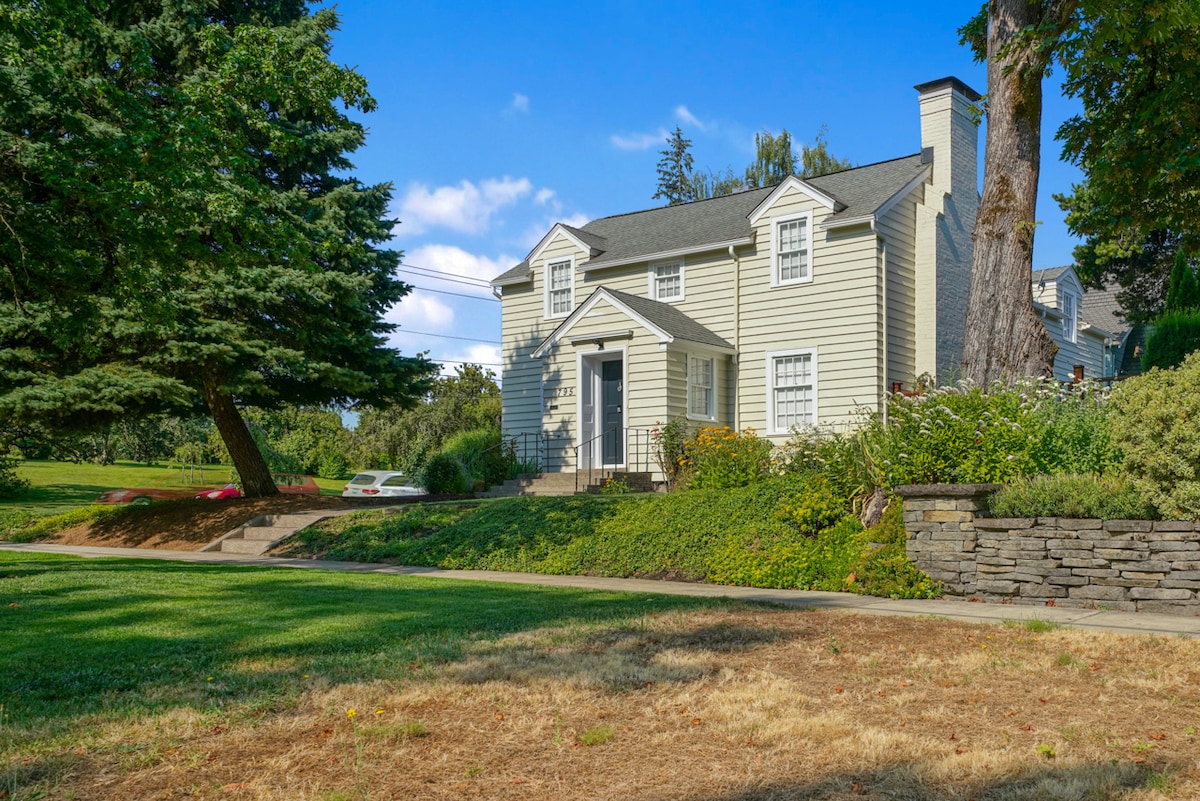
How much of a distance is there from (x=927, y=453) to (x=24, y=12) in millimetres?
10975

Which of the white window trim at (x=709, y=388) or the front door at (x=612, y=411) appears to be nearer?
the white window trim at (x=709, y=388)

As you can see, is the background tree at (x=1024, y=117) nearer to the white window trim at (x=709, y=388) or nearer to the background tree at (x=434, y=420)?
the white window trim at (x=709, y=388)

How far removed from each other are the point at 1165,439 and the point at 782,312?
1149cm

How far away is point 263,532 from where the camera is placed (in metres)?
15.9

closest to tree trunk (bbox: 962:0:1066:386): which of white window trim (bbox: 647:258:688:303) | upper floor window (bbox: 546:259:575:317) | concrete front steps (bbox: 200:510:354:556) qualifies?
white window trim (bbox: 647:258:688:303)

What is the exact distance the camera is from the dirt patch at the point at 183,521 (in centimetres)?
1702

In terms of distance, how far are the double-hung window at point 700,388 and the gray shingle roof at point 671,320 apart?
47 cm

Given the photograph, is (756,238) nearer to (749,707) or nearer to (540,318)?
(540,318)

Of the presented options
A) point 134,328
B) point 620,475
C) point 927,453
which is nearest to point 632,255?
point 620,475

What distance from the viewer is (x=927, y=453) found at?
9750 mm

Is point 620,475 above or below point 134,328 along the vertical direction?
below

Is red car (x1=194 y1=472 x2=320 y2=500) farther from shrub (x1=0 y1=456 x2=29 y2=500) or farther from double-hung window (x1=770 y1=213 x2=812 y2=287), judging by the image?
double-hung window (x1=770 y1=213 x2=812 y2=287)

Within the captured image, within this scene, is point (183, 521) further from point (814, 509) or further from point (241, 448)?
point (814, 509)

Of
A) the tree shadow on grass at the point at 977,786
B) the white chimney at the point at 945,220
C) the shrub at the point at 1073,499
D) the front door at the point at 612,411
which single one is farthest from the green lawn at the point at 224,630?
the white chimney at the point at 945,220
